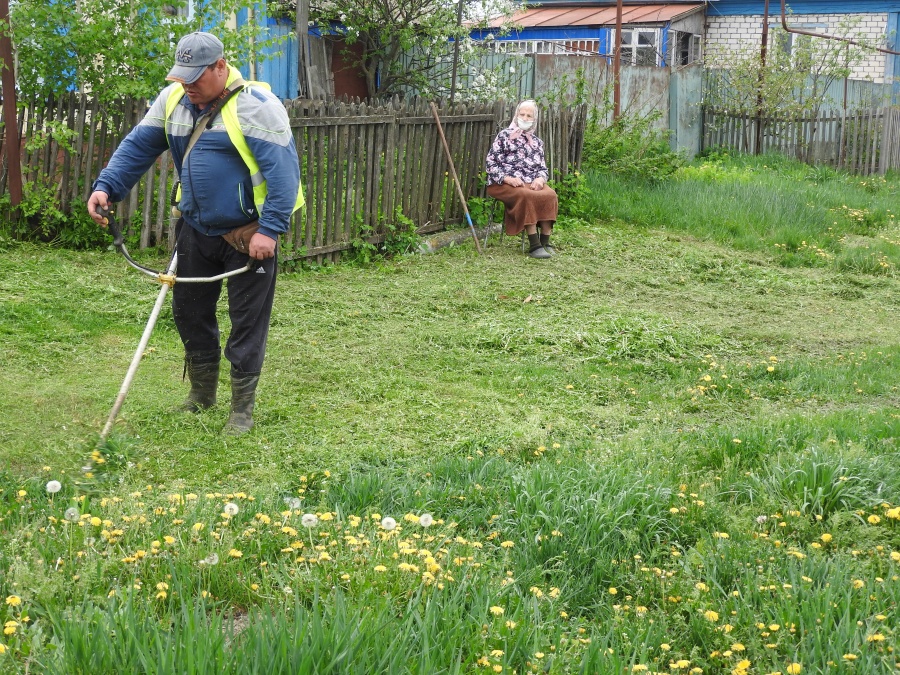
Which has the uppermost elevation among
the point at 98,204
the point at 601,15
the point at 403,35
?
the point at 601,15

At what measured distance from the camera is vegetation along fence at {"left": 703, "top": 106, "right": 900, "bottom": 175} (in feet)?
62.8

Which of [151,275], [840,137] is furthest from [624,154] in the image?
[151,275]

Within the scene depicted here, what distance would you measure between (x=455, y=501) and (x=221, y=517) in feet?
3.31

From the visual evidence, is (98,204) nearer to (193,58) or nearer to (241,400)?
(193,58)

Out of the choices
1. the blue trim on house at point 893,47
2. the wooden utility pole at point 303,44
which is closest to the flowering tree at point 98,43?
the wooden utility pole at point 303,44

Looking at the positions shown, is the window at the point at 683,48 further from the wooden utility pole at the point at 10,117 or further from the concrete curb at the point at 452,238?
the wooden utility pole at the point at 10,117

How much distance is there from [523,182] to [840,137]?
10.6 m

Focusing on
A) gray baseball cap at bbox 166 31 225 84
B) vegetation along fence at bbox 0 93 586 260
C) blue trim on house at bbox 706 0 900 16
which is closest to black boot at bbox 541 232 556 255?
vegetation along fence at bbox 0 93 586 260

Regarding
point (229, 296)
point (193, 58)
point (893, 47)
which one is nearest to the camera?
point (193, 58)

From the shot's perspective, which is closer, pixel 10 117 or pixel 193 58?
pixel 193 58

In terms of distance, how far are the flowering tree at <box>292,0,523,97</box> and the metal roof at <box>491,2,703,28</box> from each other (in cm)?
730

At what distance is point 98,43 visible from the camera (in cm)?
895

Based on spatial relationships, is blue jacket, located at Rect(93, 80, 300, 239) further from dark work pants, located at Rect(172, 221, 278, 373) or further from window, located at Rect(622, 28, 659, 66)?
window, located at Rect(622, 28, 659, 66)

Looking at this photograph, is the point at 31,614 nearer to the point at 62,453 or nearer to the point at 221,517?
the point at 221,517
